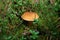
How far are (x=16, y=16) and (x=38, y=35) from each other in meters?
0.56

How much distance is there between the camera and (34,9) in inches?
142

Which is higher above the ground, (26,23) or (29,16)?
(29,16)

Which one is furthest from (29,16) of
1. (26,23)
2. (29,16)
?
(26,23)

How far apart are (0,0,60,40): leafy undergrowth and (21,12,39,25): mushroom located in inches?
2.9

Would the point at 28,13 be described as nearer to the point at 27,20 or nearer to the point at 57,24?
the point at 27,20

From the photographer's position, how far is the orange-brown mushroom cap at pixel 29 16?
131 inches

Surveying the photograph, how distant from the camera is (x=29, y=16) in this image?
337 centimetres

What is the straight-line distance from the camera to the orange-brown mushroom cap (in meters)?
3.34

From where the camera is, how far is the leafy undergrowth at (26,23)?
3.29 m

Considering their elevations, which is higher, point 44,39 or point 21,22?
point 21,22

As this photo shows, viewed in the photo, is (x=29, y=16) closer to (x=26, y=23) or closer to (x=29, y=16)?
(x=29, y=16)

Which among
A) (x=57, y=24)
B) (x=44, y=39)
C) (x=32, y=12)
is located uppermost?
(x=32, y=12)

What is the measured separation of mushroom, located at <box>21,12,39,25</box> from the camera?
131 inches

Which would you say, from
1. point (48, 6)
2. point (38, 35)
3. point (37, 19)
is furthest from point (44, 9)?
point (38, 35)
